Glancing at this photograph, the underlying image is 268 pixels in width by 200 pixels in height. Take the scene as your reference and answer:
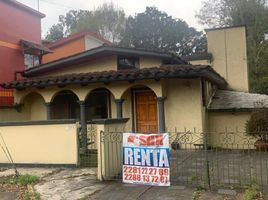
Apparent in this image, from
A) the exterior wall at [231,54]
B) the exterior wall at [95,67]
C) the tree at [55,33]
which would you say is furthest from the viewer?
the tree at [55,33]

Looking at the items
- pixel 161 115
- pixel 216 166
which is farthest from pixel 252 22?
pixel 216 166

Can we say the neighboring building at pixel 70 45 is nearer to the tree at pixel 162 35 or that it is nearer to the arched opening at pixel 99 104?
the arched opening at pixel 99 104

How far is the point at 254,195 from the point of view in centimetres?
632

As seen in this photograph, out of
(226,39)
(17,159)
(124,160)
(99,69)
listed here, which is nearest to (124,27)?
(226,39)

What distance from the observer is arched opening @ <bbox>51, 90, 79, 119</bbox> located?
16297 millimetres

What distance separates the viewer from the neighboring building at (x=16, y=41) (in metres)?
16.5

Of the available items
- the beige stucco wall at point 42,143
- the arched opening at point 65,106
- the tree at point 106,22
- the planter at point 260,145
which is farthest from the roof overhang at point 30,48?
the tree at point 106,22

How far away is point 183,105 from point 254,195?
7.52 metres

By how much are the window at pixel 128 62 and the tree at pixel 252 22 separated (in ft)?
53.9

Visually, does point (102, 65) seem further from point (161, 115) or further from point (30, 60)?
point (30, 60)

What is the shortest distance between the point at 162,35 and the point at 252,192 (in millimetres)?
36815

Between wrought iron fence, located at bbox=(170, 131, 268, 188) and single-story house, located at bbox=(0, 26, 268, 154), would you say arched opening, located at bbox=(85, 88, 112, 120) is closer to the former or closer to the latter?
single-story house, located at bbox=(0, 26, 268, 154)

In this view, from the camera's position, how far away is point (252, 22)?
32719mm

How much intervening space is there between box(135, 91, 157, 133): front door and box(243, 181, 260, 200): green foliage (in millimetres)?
7684
